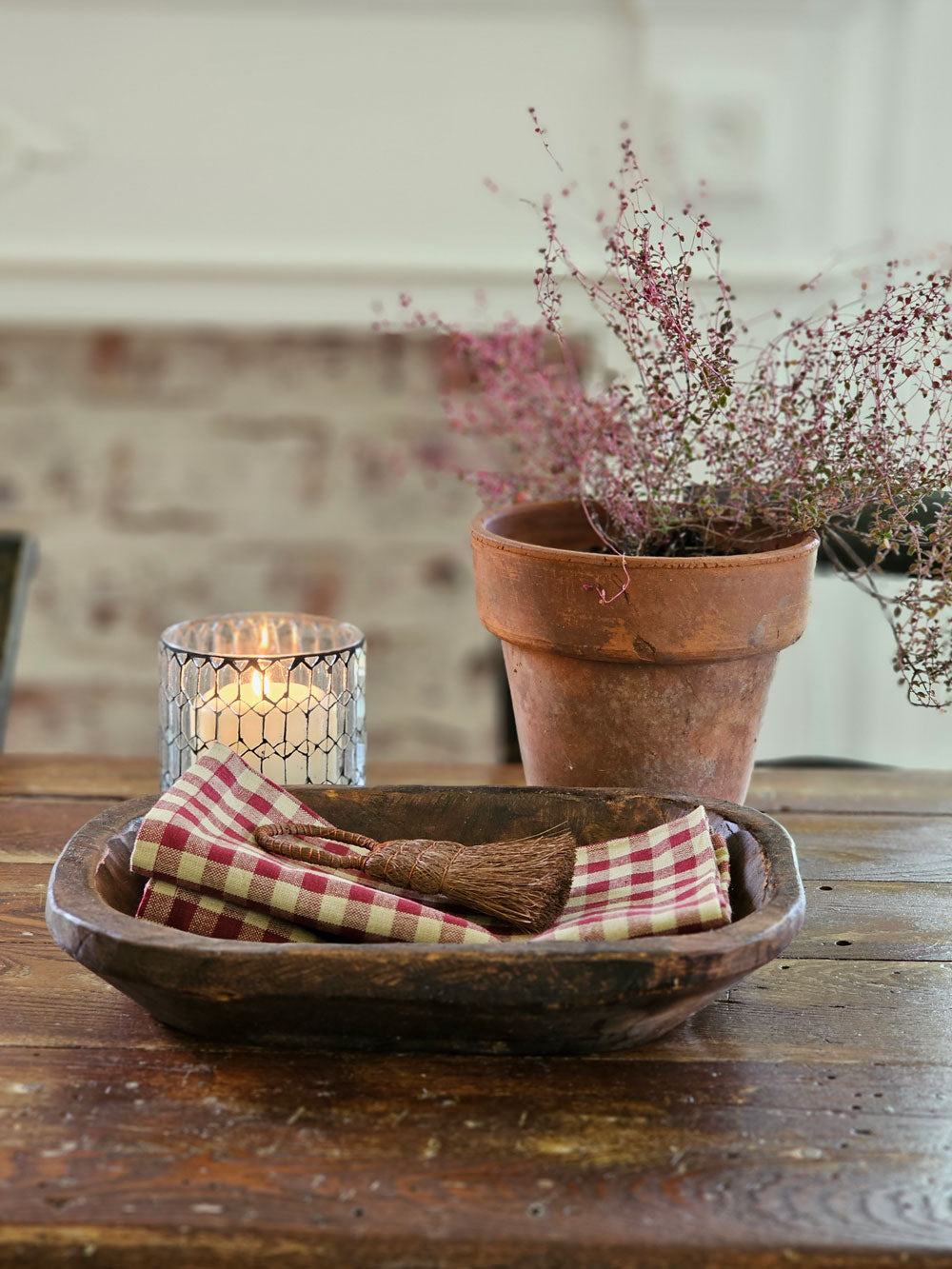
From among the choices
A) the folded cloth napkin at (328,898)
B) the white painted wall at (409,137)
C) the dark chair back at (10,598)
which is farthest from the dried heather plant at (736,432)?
the white painted wall at (409,137)

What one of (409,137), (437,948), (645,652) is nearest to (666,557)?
(645,652)

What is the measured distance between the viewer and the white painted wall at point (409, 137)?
1989mm

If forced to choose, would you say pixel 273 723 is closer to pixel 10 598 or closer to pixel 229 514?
pixel 10 598

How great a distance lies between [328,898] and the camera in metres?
0.70

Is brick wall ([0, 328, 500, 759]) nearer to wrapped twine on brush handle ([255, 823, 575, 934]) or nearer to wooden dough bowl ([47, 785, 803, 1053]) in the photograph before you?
wrapped twine on brush handle ([255, 823, 575, 934])

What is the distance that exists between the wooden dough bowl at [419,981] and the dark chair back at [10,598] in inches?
29.1

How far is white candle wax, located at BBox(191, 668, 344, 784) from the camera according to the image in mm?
925

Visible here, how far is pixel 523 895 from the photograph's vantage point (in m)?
0.72

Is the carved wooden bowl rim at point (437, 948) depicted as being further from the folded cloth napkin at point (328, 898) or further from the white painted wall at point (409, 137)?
the white painted wall at point (409, 137)

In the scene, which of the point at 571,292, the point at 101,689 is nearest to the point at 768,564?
the point at 571,292

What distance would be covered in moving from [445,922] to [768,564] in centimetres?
34

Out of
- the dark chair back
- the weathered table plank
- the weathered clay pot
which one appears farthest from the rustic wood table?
the dark chair back

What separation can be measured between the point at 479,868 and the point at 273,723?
0.83ft

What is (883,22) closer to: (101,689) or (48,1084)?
(101,689)
